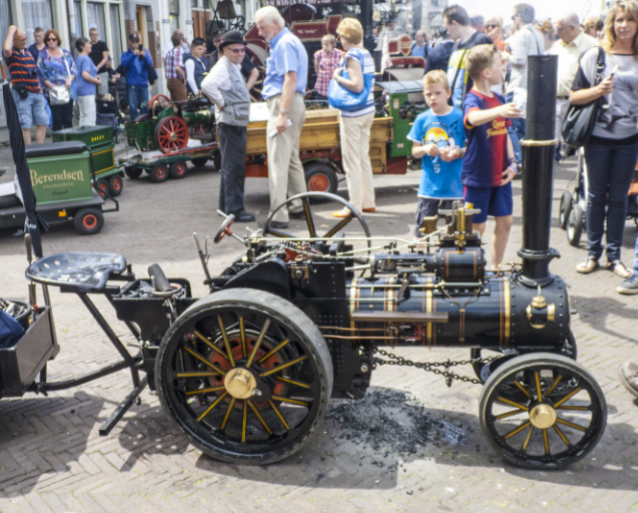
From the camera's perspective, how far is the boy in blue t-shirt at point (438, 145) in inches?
203

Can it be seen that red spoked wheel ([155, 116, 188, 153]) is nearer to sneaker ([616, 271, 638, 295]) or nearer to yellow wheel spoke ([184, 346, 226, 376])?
sneaker ([616, 271, 638, 295])

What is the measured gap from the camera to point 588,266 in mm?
5988

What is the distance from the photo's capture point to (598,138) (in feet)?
18.4

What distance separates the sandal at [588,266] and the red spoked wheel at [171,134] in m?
6.18

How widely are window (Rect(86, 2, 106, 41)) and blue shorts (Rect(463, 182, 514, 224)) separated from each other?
15226mm

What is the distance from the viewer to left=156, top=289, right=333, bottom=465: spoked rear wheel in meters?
3.17

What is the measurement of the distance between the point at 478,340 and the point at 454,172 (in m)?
2.09

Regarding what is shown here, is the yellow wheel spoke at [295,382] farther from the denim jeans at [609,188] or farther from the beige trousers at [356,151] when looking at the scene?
the beige trousers at [356,151]

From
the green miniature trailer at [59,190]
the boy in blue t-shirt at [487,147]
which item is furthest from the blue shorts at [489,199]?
the green miniature trailer at [59,190]

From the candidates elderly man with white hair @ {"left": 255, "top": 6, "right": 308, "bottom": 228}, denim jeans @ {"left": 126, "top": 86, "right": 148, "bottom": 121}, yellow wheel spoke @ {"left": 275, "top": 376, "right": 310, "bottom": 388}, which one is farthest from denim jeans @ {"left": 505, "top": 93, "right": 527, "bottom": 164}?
denim jeans @ {"left": 126, "top": 86, "right": 148, "bottom": 121}

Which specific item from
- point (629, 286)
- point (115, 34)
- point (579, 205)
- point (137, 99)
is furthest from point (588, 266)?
point (115, 34)

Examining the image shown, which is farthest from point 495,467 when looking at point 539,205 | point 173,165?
point 173,165

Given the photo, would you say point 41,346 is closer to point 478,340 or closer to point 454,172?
point 478,340

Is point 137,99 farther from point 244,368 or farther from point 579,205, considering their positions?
point 244,368
